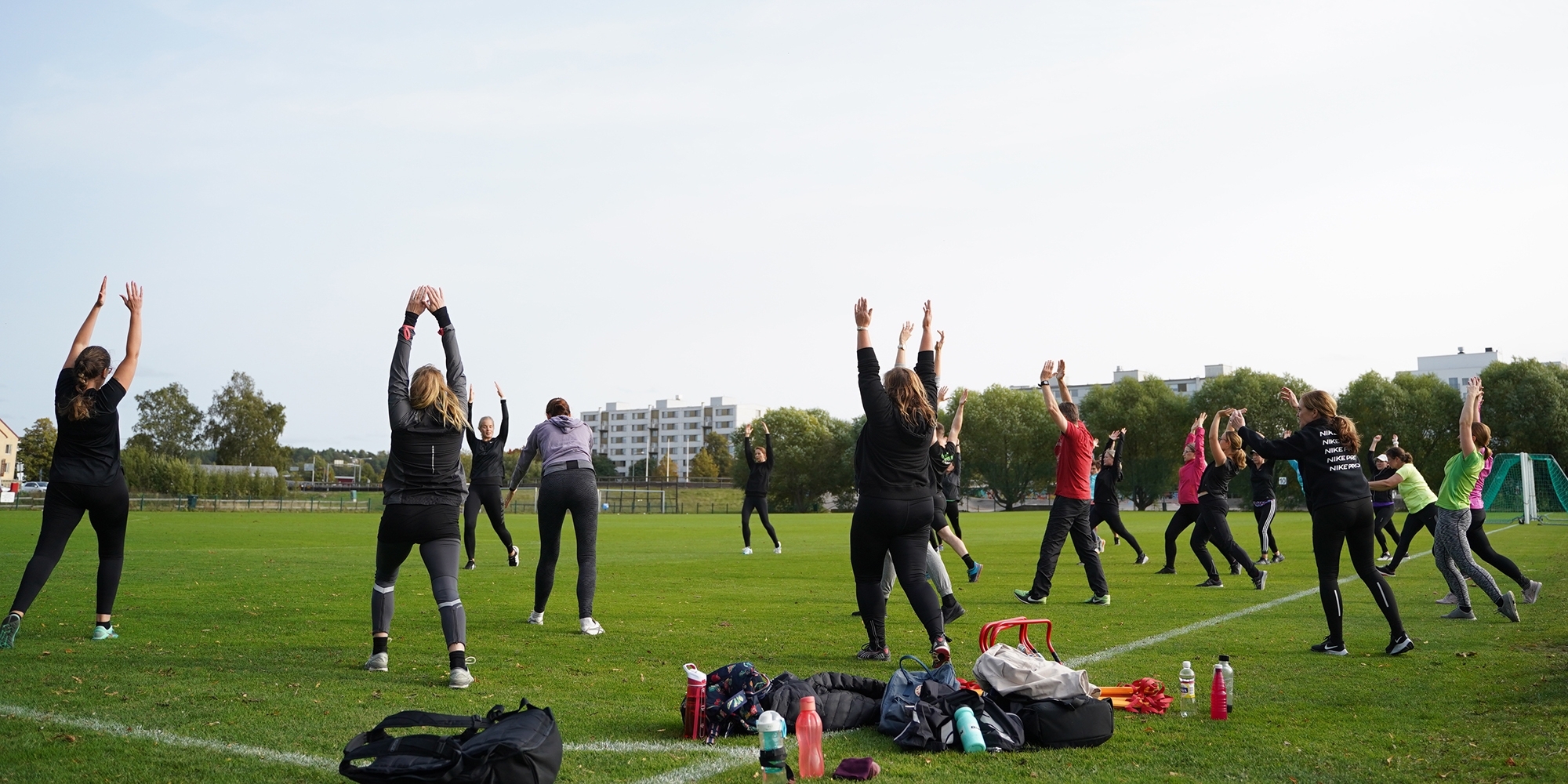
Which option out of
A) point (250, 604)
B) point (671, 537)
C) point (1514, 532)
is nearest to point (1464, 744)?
point (250, 604)

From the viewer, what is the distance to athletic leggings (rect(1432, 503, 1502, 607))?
406 inches

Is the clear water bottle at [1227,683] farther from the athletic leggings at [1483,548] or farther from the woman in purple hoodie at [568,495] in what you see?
the athletic leggings at [1483,548]

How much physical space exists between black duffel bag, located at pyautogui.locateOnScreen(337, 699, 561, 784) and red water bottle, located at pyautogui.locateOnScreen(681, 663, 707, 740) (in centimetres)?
103

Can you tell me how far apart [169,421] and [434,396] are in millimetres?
114121

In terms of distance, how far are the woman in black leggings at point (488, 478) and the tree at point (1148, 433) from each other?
65.9 metres

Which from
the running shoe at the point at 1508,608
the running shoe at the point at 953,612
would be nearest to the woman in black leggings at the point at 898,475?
the running shoe at the point at 953,612

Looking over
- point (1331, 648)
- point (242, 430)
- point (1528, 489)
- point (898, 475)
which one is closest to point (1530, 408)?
point (1528, 489)

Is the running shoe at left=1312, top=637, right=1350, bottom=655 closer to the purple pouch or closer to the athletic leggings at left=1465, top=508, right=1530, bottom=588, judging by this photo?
the athletic leggings at left=1465, top=508, right=1530, bottom=588

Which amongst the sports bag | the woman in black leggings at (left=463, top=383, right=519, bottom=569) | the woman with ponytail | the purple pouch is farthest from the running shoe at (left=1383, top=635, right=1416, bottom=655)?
the woman in black leggings at (left=463, top=383, right=519, bottom=569)

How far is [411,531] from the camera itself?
6.88 m

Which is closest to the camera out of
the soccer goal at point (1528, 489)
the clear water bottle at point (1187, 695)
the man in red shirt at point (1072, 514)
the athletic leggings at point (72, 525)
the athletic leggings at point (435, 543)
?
the clear water bottle at point (1187, 695)

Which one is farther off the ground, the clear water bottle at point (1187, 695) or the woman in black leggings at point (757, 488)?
the woman in black leggings at point (757, 488)

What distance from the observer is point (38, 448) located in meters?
88.8

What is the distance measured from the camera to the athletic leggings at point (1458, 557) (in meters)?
10.3
